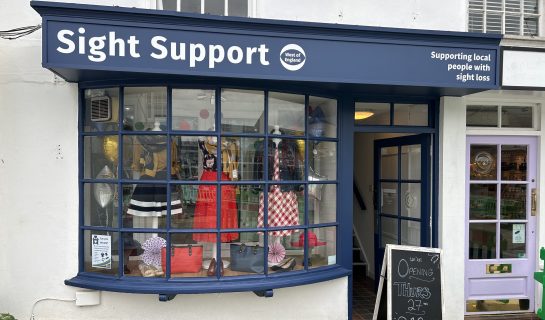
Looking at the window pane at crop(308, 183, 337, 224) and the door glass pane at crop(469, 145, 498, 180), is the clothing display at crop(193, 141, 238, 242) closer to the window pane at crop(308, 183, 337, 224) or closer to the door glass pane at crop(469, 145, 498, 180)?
the window pane at crop(308, 183, 337, 224)

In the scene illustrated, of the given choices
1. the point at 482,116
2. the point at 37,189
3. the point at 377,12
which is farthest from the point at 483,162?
the point at 37,189

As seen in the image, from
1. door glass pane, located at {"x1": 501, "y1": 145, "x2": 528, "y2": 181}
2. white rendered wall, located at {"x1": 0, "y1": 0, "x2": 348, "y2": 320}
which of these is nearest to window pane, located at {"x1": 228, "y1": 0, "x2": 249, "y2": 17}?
white rendered wall, located at {"x1": 0, "y1": 0, "x2": 348, "y2": 320}

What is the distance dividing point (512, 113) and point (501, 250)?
1.80 meters

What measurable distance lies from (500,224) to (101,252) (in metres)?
4.92

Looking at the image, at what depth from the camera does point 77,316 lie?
15.3 ft

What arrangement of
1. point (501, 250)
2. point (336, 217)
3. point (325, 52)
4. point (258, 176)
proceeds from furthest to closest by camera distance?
point (501, 250) → point (336, 217) → point (258, 176) → point (325, 52)

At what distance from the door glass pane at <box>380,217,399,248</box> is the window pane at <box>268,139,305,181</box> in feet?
6.08

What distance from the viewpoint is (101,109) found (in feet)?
15.2

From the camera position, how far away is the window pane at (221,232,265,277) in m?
4.73

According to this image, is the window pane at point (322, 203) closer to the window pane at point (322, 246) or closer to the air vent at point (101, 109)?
the window pane at point (322, 246)

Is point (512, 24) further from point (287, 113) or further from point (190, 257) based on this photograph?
point (190, 257)

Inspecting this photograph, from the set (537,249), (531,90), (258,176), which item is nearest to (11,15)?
(258,176)

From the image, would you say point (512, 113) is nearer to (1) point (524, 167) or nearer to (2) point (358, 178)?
(1) point (524, 167)

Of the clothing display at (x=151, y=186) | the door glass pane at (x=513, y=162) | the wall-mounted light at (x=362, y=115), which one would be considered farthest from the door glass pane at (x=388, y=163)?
the clothing display at (x=151, y=186)
